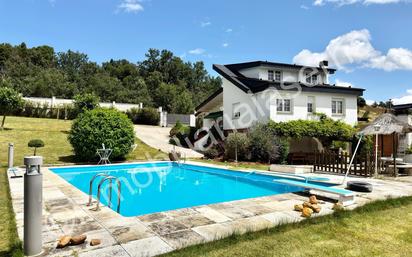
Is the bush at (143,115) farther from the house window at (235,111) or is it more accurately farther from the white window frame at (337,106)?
the white window frame at (337,106)

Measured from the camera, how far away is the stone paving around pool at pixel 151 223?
4.62 m

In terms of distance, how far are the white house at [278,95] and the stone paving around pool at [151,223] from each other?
14.5m

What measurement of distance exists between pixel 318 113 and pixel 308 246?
2023cm

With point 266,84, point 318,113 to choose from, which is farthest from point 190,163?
point 318,113

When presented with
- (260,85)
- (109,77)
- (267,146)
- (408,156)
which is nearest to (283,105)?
(260,85)

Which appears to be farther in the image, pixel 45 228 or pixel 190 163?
pixel 190 163

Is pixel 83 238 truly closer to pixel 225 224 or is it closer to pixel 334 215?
pixel 225 224

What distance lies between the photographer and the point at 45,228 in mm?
5516

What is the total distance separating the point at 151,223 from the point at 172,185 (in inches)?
287

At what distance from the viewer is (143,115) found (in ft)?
139

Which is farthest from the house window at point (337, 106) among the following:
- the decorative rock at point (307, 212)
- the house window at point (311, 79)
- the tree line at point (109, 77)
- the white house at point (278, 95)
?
the tree line at point (109, 77)

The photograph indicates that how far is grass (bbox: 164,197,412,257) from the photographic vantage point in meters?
4.55

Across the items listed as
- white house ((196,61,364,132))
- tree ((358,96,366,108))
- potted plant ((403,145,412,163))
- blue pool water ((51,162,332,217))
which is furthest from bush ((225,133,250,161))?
tree ((358,96,366,108))

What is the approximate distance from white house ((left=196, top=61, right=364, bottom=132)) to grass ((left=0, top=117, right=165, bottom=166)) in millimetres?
8067
